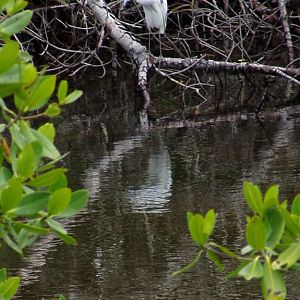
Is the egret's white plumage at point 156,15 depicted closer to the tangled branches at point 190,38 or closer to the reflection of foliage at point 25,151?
the tangled branches at point 190,38

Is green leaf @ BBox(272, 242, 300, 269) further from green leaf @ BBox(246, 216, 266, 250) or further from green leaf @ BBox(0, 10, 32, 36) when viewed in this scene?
green leaf @ BBox(0, 10, 32, 36)

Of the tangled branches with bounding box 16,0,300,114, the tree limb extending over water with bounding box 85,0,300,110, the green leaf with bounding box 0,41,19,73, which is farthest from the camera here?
the tangled branches with bounding box 16,0,300,114

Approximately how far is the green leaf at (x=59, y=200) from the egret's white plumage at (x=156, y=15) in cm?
757

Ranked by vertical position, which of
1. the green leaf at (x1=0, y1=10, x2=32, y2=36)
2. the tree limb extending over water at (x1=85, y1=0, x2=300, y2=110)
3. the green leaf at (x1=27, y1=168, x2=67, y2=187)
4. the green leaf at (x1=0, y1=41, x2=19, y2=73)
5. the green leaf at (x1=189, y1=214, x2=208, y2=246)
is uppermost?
the green leaf at (x1=0, y1=10, x2=32, y2=36)

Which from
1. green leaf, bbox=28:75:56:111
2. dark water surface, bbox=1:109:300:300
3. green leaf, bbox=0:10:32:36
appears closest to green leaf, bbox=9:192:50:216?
green leaf, bbox=28:75:56:111

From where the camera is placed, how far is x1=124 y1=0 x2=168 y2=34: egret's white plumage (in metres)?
8.79

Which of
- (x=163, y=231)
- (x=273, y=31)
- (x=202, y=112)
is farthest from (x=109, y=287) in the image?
(x=273, y=31)

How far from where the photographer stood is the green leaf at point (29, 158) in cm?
120

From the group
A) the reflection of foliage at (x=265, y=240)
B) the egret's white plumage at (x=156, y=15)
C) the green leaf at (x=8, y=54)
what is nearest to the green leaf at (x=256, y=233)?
the reflection of foliage at (x=265, y=240)

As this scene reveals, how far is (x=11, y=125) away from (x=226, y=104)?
650 centimetres

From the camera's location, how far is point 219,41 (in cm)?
999

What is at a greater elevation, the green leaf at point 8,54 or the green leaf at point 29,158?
the green leaf at point 8,54

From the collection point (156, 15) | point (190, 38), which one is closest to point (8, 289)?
point (190, 38)

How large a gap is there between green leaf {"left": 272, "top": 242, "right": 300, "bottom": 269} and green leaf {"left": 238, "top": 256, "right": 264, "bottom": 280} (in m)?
0.02
